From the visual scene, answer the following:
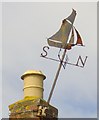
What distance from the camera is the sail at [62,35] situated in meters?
12.5

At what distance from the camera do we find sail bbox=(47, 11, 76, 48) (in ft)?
41.0

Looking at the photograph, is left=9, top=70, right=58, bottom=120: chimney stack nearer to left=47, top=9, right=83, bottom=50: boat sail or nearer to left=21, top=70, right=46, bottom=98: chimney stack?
left=21, top=70, right=46, bottom=98: chimney stack

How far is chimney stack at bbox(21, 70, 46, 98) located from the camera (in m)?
12.0

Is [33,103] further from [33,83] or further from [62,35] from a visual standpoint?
[62,35]

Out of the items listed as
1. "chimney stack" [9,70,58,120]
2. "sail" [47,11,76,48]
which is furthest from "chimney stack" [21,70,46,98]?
"sail" [47,11,76,48]

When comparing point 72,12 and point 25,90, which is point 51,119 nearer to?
point 25,90

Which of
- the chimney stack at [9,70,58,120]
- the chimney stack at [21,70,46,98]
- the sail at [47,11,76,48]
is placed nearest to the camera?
the chimney stack at [9,70,58,120]

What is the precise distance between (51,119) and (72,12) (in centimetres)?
410

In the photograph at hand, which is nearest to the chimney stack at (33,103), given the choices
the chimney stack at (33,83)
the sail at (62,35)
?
the chimney stack at (33,83)

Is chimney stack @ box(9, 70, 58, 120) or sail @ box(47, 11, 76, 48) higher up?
sail @ box(47, 11, 76, 48)

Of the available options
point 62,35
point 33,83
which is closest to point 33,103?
point 33,83

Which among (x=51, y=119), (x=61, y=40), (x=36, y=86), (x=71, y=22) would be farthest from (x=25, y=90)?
(x=71, y=22)

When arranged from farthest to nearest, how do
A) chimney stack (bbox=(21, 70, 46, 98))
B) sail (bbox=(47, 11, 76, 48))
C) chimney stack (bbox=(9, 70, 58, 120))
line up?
1. sail (bbox=(47, 11, 76, 48))
2. chimney stack (bbox=(21, 70, 46, 98))
3. chimney stack (bbox=(9, 70, 58, 120))

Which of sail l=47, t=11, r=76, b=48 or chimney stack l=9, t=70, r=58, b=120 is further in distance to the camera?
sail l=47, t=11, r=76, b=48
